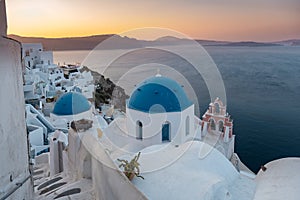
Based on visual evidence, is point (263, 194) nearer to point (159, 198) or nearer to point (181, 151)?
point (159, 198)

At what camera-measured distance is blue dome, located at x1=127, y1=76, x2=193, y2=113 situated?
6.20m

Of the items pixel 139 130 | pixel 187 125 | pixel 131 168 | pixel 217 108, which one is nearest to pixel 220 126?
pixel 217 108

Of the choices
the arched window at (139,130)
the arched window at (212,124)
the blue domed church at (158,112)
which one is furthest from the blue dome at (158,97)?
the arched window at (212,124)

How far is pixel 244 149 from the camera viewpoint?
13.4 meters

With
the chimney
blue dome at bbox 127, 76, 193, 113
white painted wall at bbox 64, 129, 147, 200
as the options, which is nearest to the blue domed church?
blue dome at bbox 127, 76, 193, 113

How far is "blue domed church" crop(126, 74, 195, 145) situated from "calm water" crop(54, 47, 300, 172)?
1614 mm

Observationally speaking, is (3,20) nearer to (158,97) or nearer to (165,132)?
(158,97)

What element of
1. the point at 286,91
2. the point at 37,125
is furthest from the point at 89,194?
the point at 286,91

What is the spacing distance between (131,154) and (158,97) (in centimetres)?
144

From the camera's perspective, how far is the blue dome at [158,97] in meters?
6.20

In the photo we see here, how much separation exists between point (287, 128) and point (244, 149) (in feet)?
9.60

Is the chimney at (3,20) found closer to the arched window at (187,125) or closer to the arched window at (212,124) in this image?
the arched window at (187,125)

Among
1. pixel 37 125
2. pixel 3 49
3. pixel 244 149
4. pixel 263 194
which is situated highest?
pixel 3 49

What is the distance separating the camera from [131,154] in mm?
5414
